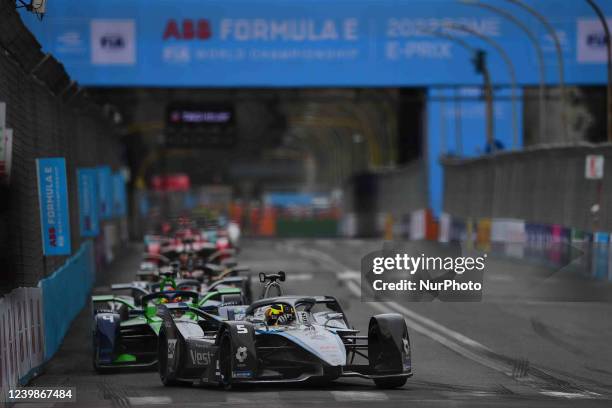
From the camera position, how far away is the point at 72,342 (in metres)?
20.0

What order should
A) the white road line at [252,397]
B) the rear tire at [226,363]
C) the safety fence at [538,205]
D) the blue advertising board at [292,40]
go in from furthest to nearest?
the blue advertising board at [292,40]
the safety fence at [538,205]
the rear tire at [226,363]
the white road line at [252,397]

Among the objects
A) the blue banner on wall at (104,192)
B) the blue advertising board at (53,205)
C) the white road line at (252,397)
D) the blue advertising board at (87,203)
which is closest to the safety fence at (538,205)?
the blue advertising board at (53,205)

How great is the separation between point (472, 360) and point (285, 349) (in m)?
4.15

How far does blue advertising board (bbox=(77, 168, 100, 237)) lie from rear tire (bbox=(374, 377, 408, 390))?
50.6 feet

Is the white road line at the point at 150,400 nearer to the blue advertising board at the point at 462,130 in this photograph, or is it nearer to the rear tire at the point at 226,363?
the rear tire at the point at 226,363

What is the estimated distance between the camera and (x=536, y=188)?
34719 mm

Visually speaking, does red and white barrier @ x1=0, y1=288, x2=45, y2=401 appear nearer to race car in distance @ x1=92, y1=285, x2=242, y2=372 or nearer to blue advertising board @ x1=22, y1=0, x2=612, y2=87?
race car in distance @ x1=92, y1=285, x2=242, y2=372

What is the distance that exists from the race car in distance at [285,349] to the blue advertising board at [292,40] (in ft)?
101

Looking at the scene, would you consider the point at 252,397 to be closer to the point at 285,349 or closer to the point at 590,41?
the point at 285,349

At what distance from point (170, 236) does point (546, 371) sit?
773 inches

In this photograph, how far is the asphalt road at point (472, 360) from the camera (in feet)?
41.9

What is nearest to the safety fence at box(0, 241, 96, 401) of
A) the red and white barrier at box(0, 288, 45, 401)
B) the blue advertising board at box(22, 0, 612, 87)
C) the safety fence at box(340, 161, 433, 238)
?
the red and white barrier at box(0, 288, 45, 401)

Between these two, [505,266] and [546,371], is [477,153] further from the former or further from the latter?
[546,371]

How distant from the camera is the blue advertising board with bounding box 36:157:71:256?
730 inches
